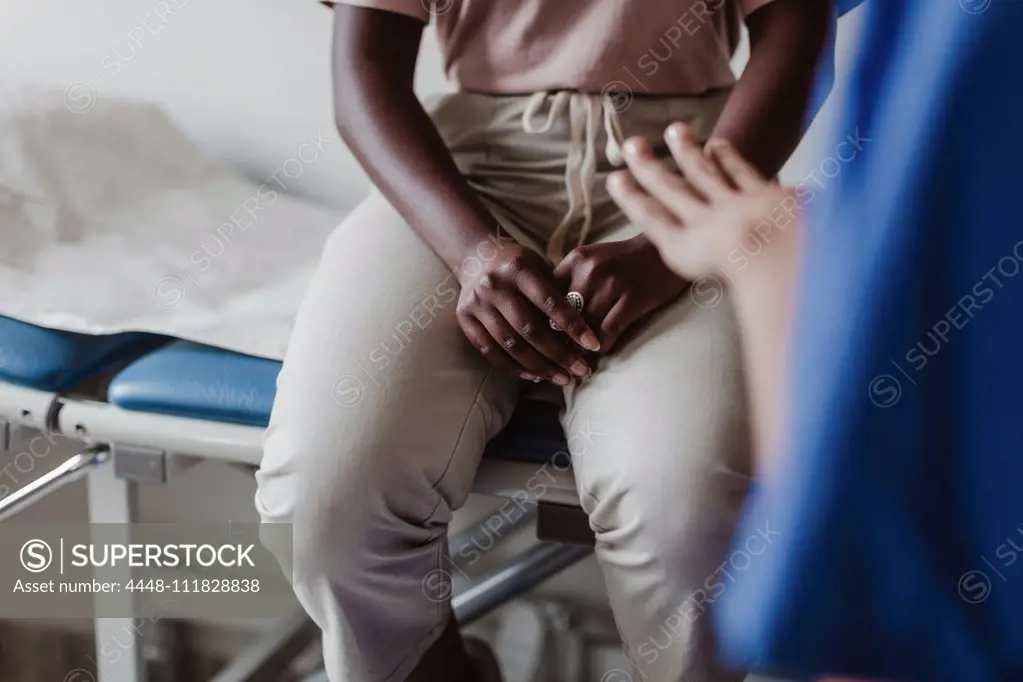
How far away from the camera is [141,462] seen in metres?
0.83

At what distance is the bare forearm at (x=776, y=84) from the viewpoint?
729 mm

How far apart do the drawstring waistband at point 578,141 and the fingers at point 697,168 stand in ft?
1.12

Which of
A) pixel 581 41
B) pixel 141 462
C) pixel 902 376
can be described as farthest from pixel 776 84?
A: pixel 141 462

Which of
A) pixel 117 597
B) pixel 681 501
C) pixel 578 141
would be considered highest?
pixel 578 141

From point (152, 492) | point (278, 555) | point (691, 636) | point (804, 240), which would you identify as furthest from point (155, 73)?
point (804, 240)

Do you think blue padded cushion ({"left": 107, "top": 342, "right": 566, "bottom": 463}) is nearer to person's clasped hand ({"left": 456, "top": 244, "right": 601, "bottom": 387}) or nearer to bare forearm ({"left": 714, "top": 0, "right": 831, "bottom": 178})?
person's clasped hand ({"left": 456, "top": 244, "right": 601, "bottom": 387})

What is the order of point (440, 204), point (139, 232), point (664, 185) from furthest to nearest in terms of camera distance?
point (139, 232) < point (440, 204) < point (664, 185)

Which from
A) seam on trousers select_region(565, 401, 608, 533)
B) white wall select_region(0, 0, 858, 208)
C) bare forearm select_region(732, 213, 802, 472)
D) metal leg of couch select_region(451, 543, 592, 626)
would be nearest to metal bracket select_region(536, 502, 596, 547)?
seam on trousers select_region(565, 401, 608, 533)

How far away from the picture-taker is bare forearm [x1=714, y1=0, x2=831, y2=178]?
729mm

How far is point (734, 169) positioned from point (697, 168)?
0.07ft

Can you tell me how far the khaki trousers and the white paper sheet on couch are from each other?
0.17 meters

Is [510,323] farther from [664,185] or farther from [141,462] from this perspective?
[141,462]

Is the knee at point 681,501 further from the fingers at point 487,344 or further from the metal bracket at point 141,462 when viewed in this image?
the metal bracket at point 141,462

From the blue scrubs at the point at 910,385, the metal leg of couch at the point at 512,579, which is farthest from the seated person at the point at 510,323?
the blue scrubs at the point at 910,385
